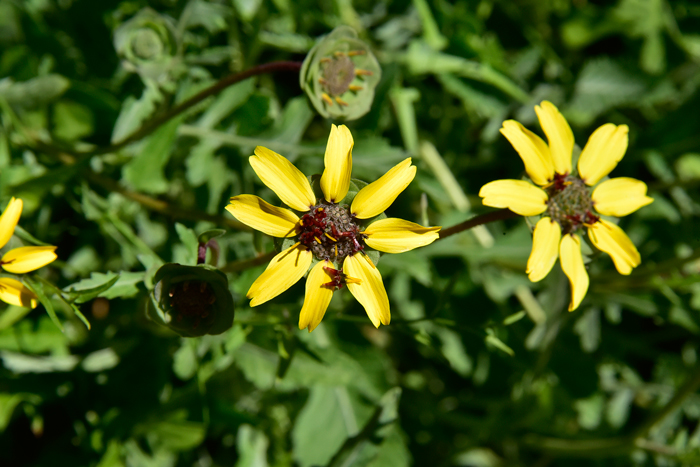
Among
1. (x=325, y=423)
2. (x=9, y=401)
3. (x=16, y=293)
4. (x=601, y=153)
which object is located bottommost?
(x=325, y=423)

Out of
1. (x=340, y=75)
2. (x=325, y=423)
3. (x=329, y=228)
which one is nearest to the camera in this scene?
(x=329, y=228)

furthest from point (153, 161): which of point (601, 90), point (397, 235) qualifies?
point (601, 90)

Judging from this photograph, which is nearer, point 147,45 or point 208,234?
point 208,234

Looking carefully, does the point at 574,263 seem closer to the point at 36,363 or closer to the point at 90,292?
the point at 90,292

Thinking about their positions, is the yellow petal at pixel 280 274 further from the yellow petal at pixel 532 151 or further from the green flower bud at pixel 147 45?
the green flower bud at pixel 147 45

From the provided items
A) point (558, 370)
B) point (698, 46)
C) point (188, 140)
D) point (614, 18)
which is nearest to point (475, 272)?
point (558, 370)

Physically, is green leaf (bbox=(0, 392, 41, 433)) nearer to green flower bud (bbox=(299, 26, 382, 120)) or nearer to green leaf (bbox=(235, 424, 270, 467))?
green leaf (bbox=(235, 424, 270, 467))
